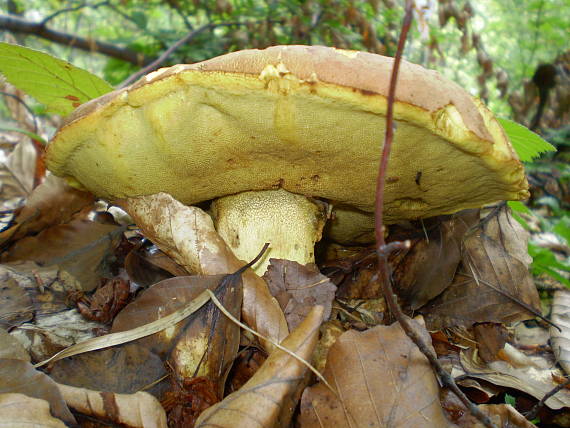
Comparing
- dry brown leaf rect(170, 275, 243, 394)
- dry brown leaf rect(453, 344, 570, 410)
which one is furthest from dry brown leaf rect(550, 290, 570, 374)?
dry brown leaf rect(170, 275, 243, 394)

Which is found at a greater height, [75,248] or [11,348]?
[11,348]

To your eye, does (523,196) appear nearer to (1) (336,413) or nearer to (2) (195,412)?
(1) (336,413)

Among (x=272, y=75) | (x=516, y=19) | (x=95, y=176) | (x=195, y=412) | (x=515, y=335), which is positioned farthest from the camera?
(x=516, y=19)

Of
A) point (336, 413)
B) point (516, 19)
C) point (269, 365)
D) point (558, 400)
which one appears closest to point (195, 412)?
point (269, 365)

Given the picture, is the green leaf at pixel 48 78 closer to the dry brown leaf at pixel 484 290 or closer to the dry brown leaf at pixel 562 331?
the dry brown leaf at pixel 484 290

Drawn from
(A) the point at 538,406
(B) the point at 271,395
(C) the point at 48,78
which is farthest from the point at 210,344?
(C) the point at 48,78

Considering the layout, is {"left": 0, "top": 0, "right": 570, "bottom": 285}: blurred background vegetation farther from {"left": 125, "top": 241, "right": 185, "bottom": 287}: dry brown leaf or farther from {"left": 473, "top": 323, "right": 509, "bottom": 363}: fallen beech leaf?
{"left": 125, "top": 241, "right": 185, "bottom": 287}: dry brown leaf

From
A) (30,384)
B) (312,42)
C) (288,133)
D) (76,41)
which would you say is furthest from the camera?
(76,41)

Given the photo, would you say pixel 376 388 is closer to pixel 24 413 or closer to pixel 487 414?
pixel 487 414
